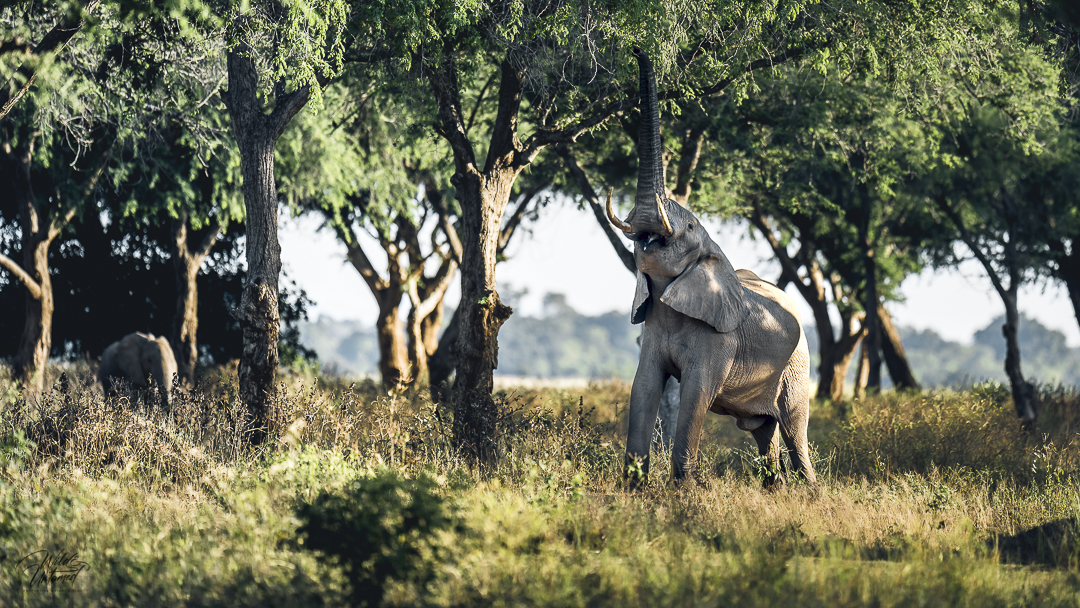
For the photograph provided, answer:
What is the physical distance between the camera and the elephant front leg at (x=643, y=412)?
789 centimetres

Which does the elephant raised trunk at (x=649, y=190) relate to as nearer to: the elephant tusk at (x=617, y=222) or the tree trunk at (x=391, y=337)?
the elephant tusk at (x=617, y=222)

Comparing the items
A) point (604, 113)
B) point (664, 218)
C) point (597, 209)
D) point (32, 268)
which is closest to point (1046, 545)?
point (664, 218)

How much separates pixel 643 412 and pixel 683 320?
840mm

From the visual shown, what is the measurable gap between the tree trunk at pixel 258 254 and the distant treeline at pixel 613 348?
122739 millimetres

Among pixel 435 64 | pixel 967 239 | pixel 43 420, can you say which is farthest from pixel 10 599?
pixel 967 239

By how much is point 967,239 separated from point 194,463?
14563 mm

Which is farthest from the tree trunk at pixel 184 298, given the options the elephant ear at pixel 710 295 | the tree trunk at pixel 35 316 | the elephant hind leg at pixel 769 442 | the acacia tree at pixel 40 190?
the elephant ear at pixel 710 295

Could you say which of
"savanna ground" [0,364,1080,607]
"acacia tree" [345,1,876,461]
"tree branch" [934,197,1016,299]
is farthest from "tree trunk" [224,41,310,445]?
"tree branch" [934,197,1016,299]

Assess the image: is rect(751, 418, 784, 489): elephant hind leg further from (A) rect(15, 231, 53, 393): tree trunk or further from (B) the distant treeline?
(B) the distant treeline

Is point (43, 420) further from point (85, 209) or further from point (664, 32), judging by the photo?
point (85, 209)

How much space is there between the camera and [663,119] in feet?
45.2

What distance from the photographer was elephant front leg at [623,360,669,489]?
25.9ft

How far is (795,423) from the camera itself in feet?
29.9

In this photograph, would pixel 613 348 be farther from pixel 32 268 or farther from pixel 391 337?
pixel 32 268
